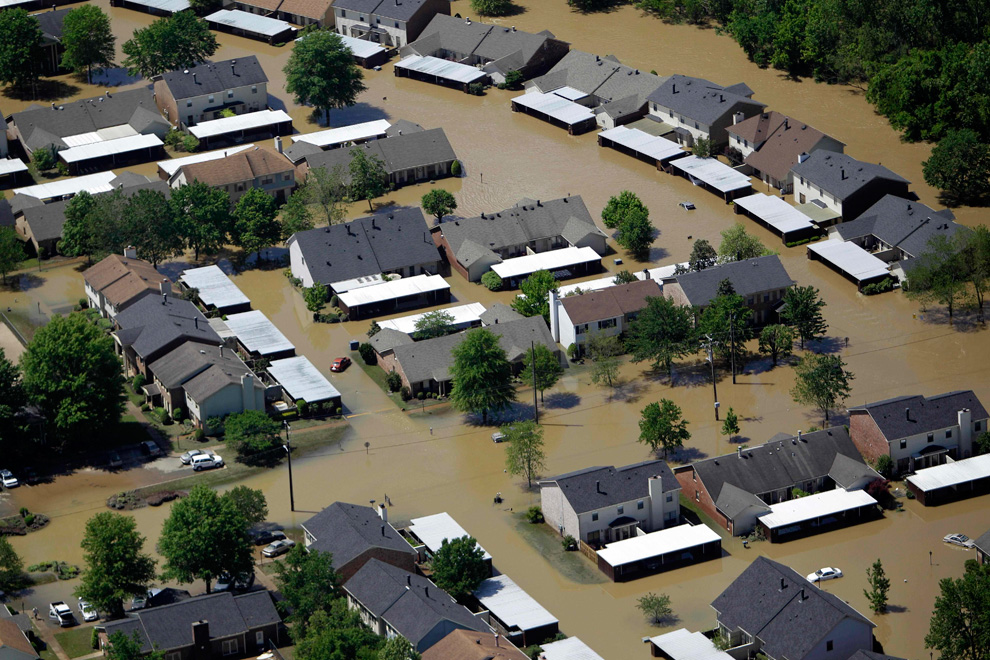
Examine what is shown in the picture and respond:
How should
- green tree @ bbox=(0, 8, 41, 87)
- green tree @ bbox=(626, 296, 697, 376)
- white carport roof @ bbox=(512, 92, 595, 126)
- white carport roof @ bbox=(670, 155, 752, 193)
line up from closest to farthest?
green tree @ bbox=(626, 296, 697, 376) → white carport roof @ bbox=(670, 155, 752, 193) → white carport roof @ bbox=(512, 92, 595, 126) → green tree @ bbox=(0, 8, 41, 87)

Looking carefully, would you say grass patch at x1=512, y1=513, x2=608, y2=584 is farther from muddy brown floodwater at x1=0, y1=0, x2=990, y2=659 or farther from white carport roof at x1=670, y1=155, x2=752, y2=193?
white carport roof at x1=670, y1=155, x2=752, y2=193

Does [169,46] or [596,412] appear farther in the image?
[169,46]

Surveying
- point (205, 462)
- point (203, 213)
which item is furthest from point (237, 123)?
point (205, 462)

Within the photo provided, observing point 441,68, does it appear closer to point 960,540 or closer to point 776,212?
point 776,212

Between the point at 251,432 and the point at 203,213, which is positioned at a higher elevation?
the point at 203,213

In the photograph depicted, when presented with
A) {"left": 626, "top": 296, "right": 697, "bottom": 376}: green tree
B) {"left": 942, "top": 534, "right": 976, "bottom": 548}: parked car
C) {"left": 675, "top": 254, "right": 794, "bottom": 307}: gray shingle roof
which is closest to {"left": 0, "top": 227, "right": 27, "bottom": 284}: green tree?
{"left": 626, "top": 296, "right": 697, "bottom": 376}: green tree
